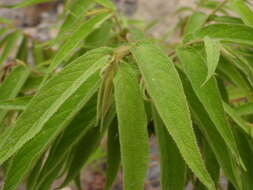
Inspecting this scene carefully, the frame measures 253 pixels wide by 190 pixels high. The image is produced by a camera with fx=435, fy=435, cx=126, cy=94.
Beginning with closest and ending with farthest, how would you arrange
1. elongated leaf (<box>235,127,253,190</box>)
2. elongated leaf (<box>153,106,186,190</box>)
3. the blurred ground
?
1. elongated leaf (<box>153,106,186,190</box>)
2. elongated leaf (<box>235,127,253,190</box>)
3. the blurred ground

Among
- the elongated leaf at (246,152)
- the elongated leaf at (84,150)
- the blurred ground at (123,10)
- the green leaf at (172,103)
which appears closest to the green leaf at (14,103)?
the elongated leaf at (84,150)

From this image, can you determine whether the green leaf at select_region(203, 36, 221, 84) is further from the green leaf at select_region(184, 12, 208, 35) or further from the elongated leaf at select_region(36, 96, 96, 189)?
the green leaf at select_region(184, 12, 208, 35)

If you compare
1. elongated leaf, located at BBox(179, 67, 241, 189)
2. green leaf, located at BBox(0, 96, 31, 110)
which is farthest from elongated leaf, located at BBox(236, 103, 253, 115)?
green leaf, located at BBox(0, 96, 31, 110)

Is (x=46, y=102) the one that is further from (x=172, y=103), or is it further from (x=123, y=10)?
(x=123, y=10)

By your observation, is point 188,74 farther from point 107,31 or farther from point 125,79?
point 107,31

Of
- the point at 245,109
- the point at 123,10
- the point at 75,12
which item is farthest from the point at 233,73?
the point at 123,10

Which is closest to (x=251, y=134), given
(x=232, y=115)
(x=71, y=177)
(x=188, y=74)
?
(x=232, y=115)
